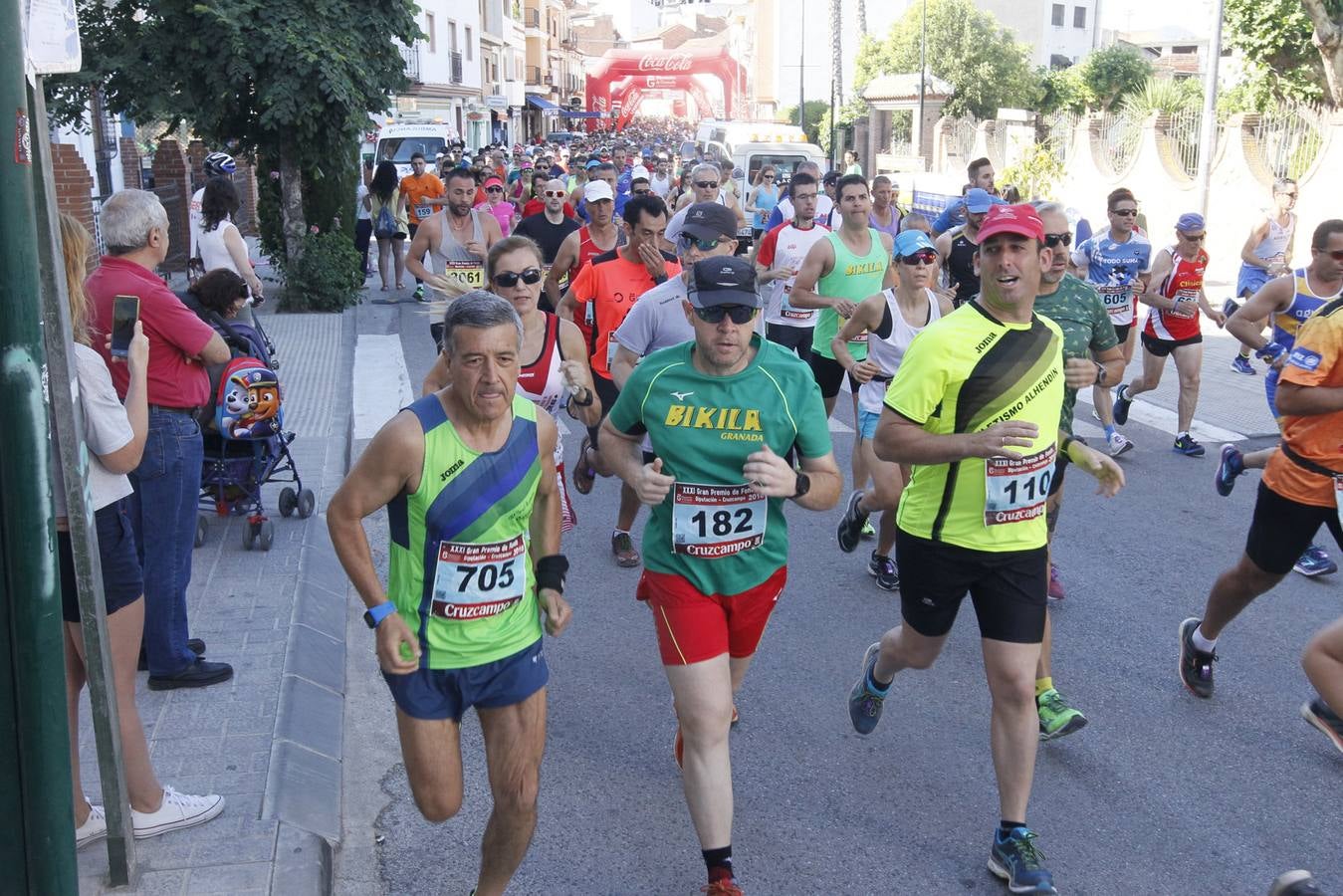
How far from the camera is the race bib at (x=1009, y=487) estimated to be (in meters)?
4.02

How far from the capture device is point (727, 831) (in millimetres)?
3721

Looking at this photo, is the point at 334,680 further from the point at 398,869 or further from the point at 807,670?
the point at 807,670

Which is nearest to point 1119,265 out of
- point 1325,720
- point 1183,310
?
point 1183,310

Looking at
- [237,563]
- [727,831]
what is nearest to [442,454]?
[727,831]

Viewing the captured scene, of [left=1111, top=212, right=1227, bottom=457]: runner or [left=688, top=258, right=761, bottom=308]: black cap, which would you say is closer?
[left=688, top=258, right=761, bottom=308]: black cap

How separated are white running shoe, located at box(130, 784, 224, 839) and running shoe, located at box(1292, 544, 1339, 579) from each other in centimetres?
553

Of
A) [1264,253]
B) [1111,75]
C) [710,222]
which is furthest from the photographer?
[1111,75]

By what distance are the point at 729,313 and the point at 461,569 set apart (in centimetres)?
→ 109

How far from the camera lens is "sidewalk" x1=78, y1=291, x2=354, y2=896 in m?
3.76

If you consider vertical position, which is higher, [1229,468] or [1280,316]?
[1280,316]

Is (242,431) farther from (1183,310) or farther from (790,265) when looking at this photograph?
(1183,310)

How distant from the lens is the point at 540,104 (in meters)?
90.2

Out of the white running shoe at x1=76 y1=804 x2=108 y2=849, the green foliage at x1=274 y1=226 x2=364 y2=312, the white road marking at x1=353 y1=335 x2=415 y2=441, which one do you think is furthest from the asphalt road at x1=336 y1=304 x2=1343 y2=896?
the green foliage at x1=274 y1=226 x2=364 y2=312

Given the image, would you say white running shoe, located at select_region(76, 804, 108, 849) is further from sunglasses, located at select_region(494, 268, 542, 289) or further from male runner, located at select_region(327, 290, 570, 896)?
sunglasses, located at select_region(494, 268, 542, 289)
